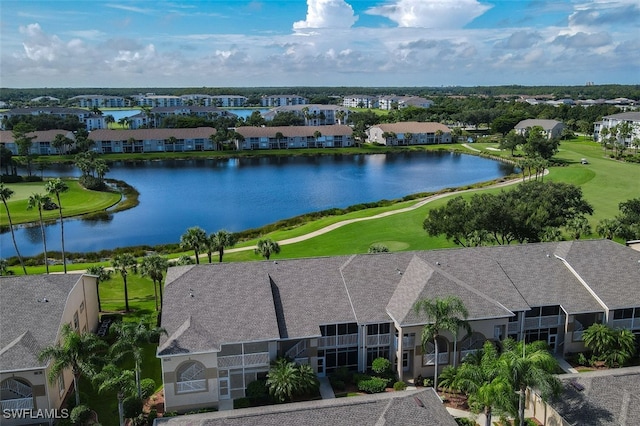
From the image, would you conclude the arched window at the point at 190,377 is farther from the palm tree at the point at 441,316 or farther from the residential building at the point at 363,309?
the palm tree at the point at 441,316

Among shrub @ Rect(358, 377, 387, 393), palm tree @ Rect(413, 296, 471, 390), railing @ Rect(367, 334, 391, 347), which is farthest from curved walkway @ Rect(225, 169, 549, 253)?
palm tree @ Rect(413, 296, 471, 390)

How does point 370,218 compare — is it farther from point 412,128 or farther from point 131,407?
point 412,128

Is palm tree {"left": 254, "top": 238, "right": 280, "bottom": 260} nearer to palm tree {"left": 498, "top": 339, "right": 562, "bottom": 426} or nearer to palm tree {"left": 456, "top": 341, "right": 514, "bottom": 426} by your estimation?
palm tree {"left": 456, "top": 341, "right": 514, "bottom": 426}

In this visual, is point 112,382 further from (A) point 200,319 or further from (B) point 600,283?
(B) point 600,283

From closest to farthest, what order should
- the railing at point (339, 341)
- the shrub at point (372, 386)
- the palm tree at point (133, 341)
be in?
the palm tree at point (133, 341)
the shrub at point (372, 386)
the railing at point (339, 341)

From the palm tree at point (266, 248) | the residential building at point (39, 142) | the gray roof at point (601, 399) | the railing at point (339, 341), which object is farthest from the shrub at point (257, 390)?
the residential building at point (39, 142)

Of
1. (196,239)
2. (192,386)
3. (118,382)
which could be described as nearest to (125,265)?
(196,239)
